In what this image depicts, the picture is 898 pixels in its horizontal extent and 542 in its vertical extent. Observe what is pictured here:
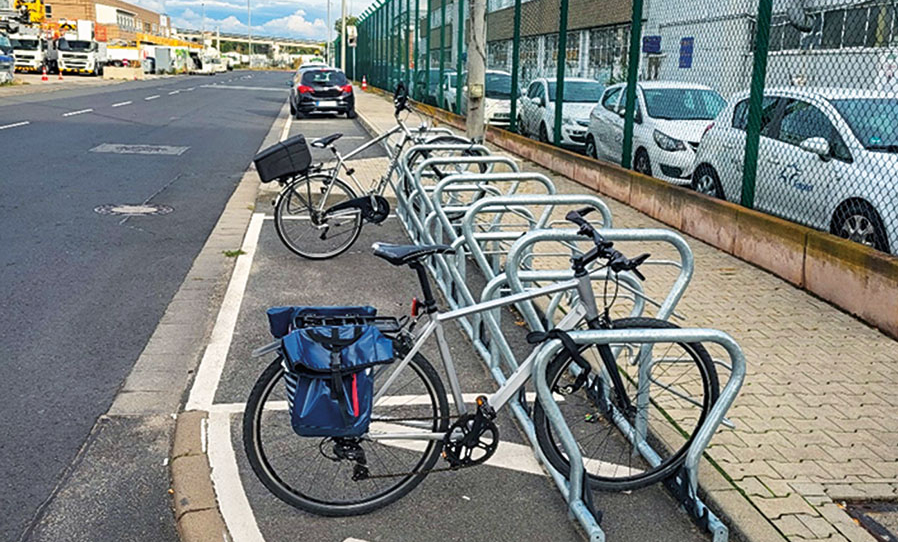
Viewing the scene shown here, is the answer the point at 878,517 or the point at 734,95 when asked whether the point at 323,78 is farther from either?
the point at 878,517

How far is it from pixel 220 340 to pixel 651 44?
7816 millimetres

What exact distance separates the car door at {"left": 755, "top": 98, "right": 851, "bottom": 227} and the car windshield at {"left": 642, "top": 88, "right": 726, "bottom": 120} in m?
2.95

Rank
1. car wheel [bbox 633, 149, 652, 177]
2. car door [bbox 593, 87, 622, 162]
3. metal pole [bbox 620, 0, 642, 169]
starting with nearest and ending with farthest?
1. metal pole [bbox 620, 0, 642, 169]
2. car wheel [bbox 633, 149, 652, 177]
3. car door [bbox 593, 87, 622, 162]

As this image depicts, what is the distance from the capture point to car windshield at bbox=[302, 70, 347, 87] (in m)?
28.5

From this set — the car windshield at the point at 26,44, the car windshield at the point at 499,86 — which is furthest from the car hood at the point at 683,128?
the car windshield at the point at 26,44

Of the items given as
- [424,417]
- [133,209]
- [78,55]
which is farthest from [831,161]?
[78,55]

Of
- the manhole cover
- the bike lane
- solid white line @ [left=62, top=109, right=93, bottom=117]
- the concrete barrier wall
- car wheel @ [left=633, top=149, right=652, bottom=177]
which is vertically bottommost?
the bike lane

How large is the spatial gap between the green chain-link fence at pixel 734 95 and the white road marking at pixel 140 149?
21.1ft

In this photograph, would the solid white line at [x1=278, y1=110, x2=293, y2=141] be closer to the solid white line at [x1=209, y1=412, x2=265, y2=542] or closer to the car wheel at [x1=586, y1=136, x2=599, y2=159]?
the car wheel at [x1=586, y1=136, x2=599, y2=159]

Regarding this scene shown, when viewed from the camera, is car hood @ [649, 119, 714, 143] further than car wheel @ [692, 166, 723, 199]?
Yes

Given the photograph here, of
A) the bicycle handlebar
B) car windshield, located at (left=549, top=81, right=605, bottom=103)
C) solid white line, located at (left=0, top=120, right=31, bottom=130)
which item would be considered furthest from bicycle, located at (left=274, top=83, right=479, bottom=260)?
solid white line, located at (left=0, top=120, right=31, bottom=130)

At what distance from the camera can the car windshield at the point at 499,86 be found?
772 inches

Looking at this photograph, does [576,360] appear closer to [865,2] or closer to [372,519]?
[372,519]

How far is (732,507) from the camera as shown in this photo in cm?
381
